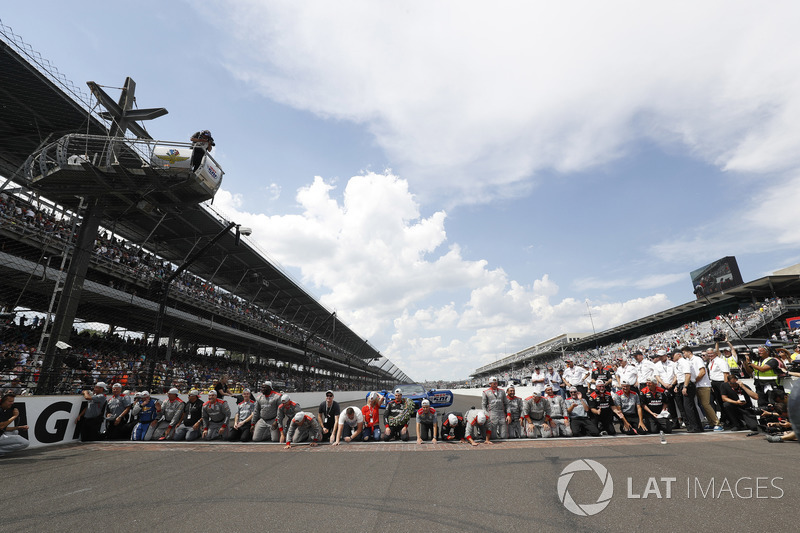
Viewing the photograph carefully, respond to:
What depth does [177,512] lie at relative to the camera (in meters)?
3.70

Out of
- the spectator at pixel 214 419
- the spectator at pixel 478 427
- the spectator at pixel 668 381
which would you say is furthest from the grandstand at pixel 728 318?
the spectator at pixel 214 419

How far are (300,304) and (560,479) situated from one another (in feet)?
120

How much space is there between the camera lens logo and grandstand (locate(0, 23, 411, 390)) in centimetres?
961

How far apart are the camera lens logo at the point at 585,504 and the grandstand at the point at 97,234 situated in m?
9.61

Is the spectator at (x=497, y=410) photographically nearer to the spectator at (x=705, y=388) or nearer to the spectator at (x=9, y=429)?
the spectator at (x=705, y=388)

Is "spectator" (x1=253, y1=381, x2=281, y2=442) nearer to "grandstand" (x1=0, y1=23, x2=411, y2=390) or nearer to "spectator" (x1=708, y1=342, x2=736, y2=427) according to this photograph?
"grandstand" (x1=0, y1=23, x2=411, y2=390)

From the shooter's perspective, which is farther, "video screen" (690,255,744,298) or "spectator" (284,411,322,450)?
"video screen" (690,255,744,298)

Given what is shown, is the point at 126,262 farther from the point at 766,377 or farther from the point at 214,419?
the point at 766,377

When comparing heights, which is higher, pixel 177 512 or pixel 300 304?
pixel 300 304

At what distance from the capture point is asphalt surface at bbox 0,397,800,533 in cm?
333

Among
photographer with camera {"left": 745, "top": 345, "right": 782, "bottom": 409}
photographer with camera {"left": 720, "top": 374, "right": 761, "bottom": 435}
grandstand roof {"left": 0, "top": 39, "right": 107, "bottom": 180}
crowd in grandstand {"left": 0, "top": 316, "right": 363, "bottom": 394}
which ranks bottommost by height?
photographer with camera {"left": 720, "top": 374, "right": 761, "bottom": 435}

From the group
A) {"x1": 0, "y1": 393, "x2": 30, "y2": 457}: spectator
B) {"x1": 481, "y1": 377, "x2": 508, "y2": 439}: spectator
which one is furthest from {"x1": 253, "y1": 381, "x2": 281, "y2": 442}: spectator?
{"x1": 481, "y1": 377, "x2": 508, "y2": 439}: spectator

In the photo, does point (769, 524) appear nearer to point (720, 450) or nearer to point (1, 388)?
point (720, 450)

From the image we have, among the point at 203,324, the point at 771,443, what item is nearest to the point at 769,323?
the point at 771,443
